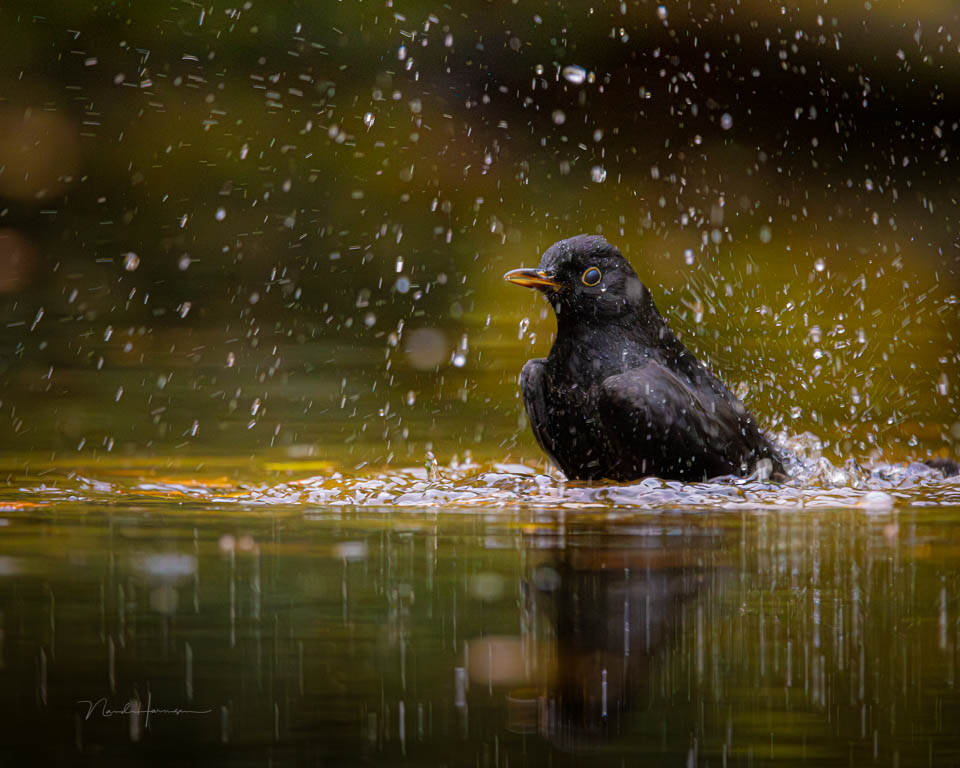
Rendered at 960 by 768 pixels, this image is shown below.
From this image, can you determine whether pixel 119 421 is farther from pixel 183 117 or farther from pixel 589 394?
pixel 183 117

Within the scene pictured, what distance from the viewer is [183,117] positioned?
37.6 feet

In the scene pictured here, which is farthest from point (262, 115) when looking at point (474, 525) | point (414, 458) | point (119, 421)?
point (474, 525)

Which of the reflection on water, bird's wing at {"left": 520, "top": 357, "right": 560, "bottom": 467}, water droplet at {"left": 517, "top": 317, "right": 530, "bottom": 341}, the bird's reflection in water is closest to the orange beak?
bird's wing at {"left": 520, "top": 357, "right": 560, "bottom": 467}

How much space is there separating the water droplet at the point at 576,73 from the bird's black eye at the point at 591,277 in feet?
22.3

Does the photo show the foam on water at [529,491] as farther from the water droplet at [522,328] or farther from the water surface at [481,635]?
the water droplet at [522,328]

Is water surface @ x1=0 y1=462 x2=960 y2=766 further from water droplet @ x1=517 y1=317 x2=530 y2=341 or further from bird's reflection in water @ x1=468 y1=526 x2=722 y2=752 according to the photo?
water droplet @ x1=517 y1=317 x2=530 y2=341

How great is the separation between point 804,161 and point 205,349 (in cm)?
533

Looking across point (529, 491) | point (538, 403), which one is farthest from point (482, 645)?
point (538, 403)

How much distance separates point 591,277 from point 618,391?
0.50 metres

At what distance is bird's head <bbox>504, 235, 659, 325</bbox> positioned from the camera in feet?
15.8

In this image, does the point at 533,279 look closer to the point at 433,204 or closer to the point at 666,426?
the point at 666,426

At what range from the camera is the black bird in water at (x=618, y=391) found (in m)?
4.56
